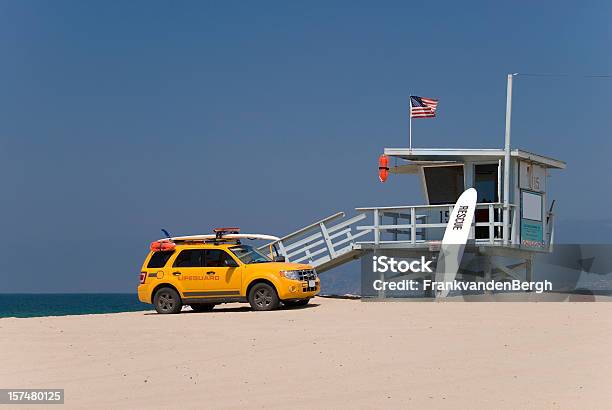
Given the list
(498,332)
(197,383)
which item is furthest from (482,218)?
(197,383)

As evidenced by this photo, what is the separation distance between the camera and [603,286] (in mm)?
30156

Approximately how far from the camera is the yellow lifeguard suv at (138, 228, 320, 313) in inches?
847

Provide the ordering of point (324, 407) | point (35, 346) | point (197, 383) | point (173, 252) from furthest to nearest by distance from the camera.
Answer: point (173, 252) → point (35, 346) → point (197, 383) → point (324, 407)

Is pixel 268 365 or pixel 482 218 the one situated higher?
pixel 482 218

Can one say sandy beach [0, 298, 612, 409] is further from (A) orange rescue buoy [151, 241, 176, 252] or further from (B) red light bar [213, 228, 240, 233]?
(B) red light bar [213, 228, 240, 233]

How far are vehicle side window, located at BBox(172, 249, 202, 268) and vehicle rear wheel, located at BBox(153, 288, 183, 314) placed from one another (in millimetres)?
658

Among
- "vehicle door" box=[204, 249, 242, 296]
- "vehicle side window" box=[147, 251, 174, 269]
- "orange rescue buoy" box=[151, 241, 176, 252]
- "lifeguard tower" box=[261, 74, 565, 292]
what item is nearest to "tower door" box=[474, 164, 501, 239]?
"lifeguard tower" box=[261, 74, 565, 292]

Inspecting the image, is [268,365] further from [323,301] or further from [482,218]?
[482,218]

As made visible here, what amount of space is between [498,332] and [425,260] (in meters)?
12.1

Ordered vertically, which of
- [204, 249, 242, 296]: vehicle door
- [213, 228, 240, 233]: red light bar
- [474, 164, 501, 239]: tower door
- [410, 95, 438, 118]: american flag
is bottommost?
[204, 249, 242, 296]: vehicle door

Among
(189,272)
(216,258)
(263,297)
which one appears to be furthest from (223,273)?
(263,297)

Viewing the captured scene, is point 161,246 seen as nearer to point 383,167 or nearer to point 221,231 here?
point 221,231

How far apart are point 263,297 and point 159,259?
2916mm

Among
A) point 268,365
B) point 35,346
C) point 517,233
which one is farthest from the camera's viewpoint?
point 517,233
